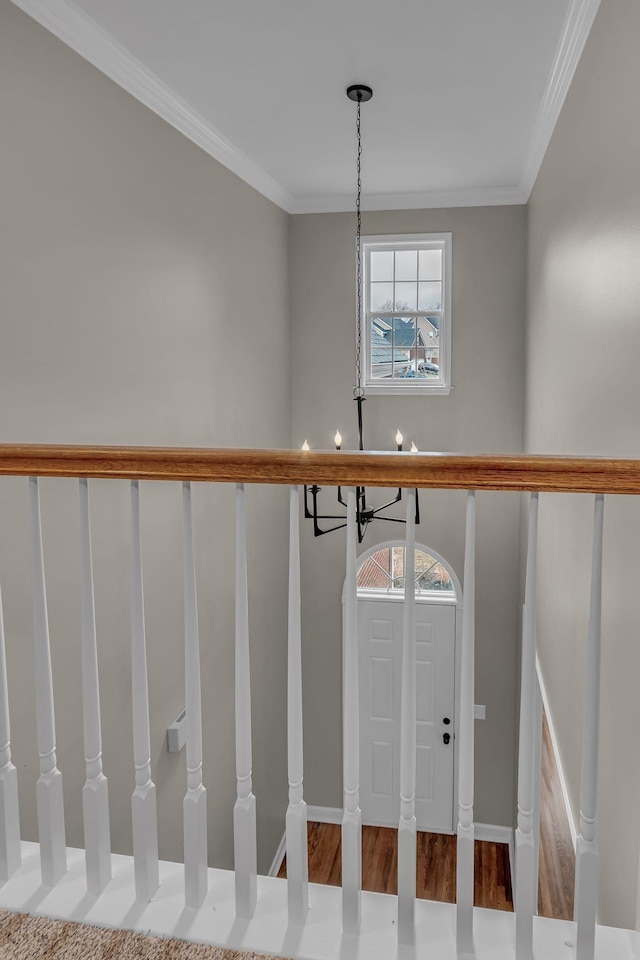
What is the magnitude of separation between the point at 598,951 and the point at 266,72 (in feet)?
10.7

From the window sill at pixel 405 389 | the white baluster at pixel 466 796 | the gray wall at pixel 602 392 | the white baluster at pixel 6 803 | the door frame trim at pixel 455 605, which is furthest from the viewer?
the door frame trim at pixel 455 605

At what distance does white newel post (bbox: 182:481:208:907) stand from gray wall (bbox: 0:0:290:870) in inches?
50.0

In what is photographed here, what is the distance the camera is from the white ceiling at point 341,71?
2.52 metres

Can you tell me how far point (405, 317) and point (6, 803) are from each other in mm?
4584

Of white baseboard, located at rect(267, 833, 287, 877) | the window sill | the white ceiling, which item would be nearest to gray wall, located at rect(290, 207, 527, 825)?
the window sill

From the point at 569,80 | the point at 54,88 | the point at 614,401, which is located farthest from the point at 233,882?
the point at 569,80

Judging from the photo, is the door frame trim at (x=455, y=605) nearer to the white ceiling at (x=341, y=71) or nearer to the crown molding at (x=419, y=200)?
the crown molding at (x=419, y=200)

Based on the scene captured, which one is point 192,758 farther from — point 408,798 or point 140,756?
point 408,798

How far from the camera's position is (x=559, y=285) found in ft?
10.2

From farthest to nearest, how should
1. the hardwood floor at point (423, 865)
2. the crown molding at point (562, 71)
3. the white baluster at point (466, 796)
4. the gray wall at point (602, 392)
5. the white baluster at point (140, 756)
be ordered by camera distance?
the hardwood floor at point (423, 865)
the crown molding at point (562, 71)
the gray wall at point (602, 392)
the white baluster at point (140, 756)
the white baluster at point (466, 796)

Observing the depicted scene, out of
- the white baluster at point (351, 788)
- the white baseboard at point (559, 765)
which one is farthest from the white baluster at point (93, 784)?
the white baseboard at point (559, 765)

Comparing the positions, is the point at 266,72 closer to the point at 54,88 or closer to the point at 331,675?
the point at 54,88

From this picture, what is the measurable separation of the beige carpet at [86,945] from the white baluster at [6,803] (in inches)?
5.3

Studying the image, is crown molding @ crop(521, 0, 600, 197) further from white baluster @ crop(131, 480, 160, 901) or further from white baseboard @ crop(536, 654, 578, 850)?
white baseboard @ crop(536, 654, 578, 850)
